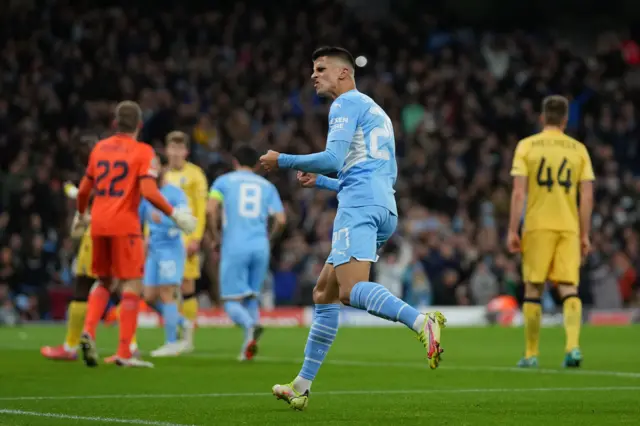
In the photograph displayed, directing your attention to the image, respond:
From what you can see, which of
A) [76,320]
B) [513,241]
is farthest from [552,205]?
[76,320]

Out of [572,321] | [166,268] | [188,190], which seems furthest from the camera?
[188,190]

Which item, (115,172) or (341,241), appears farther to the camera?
(115,172)

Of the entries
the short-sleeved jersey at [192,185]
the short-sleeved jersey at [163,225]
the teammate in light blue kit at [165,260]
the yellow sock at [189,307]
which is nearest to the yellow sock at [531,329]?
the teammate in light blue kit at [165,260]

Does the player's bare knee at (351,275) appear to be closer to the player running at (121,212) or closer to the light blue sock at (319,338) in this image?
the light blue sock at (319,338)

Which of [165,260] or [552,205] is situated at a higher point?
[552,205]

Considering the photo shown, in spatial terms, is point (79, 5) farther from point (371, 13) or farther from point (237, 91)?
point (371, 13)

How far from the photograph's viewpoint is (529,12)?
3572cm

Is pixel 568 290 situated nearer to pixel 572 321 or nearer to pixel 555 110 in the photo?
pixel 572 321

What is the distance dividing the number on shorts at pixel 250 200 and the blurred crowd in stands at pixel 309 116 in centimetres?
945

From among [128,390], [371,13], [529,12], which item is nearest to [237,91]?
[371,13]

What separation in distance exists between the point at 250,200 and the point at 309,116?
45.8 feet

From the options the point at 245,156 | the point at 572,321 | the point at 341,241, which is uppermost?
the point at 245,156

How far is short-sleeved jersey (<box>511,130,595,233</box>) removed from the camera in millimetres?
12914

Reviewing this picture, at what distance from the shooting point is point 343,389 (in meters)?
10.2
